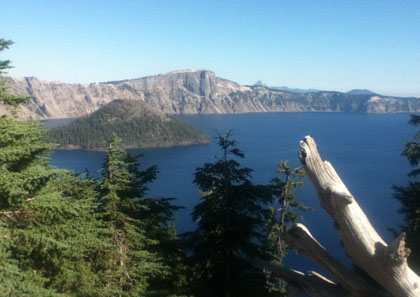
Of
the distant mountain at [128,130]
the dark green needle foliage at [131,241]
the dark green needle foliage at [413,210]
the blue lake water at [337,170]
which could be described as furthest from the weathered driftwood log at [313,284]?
the distant mountain at [128,130]

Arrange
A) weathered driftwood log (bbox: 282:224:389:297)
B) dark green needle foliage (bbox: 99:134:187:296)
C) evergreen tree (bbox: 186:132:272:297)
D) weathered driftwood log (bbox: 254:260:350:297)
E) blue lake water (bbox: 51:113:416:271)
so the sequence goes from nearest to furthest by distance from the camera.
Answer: weathered driftwood log (bbox: 282:224:389:297), weathered driftwood log (bbox: 254:260:350:297), evergreen tree (bbox: 186:132:272:297), dark green needle foliage (bbox: 99:134:187:296), blue lake water (bbox: 51:113:416:271)

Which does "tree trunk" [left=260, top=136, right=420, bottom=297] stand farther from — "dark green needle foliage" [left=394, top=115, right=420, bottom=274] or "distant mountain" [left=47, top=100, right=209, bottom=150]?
"distant mountain" [left=47, top=100, right=209, bottom=150]

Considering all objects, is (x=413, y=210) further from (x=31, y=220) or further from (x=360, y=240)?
(x=31, y=220)

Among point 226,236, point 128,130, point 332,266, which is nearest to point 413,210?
point 226,236

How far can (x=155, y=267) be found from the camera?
8.41 meters

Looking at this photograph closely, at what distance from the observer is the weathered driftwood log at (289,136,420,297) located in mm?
2473

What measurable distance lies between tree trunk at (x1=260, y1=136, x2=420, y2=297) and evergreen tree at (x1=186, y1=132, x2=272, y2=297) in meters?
4.72

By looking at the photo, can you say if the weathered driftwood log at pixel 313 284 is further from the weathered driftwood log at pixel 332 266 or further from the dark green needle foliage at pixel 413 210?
the dark green needle foliage at pixel 413 210

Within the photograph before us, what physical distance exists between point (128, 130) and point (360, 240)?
159 meters

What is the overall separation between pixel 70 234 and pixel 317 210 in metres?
39.8

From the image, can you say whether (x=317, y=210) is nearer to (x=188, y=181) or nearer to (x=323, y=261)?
(x=188, y=181)

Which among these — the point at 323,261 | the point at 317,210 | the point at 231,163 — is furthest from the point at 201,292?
the point at 317,210

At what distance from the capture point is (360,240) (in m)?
2.57

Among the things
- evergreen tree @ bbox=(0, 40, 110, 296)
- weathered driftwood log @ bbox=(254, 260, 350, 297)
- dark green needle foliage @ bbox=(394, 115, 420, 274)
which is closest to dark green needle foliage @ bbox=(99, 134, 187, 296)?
evergreen tree @ bbox=(0, 40, 110, 296)
